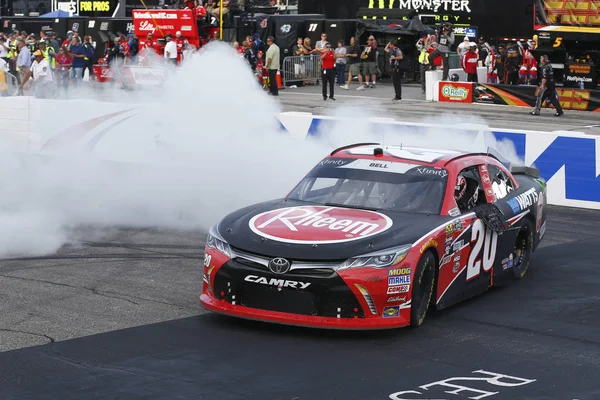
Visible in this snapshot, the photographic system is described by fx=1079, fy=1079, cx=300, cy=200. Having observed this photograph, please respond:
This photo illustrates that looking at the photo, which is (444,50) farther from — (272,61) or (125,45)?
(125,45)

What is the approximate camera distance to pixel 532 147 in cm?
1595

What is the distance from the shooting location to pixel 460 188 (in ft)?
31.4

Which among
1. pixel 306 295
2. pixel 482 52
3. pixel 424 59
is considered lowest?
pixel 306 295

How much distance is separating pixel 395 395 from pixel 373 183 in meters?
3.06

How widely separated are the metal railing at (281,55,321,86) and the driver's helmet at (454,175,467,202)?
25.9 m

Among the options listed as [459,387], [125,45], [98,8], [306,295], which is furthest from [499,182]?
[98,8]

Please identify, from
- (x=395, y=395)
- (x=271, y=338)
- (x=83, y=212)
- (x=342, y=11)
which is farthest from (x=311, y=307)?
(x=342, y=11)

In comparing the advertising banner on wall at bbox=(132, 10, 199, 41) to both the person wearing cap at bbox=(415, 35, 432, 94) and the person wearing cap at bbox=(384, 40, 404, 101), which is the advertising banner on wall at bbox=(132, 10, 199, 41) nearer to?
the person wearing cap at bbox=(384, 40, 404, 101)

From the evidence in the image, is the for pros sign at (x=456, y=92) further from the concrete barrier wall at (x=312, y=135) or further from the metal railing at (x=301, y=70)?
the concrete barrier wall at (x=312, y=135)

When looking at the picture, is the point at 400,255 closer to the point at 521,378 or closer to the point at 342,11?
the point at 521,378

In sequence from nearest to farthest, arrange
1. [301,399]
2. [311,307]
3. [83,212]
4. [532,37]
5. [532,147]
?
[301,399], [311,307], [83,212], [532,147], [532,37]

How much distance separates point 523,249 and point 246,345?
12.5ft

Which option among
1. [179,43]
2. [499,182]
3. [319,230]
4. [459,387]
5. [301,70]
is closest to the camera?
[459,387]

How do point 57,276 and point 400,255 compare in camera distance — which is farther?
point 57,276
